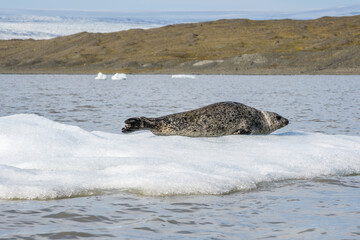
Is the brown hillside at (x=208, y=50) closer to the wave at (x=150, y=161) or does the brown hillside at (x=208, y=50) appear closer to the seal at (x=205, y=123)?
the seal at (x=205, y=123)

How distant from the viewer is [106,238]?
4629 millimetres

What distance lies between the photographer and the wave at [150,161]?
626cm

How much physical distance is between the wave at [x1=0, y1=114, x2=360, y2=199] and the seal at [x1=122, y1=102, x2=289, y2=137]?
27 centimetres

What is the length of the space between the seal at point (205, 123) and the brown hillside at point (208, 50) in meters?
53.8

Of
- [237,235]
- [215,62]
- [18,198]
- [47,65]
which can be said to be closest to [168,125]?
[18,198]

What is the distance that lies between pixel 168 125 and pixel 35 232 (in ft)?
17.1

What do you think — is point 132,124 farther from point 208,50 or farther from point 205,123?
point 208,50

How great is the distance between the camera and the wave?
6262mm

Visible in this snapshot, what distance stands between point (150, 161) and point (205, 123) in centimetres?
269

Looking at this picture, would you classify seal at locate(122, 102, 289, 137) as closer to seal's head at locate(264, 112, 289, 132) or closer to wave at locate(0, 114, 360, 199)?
wave at locate(0, 114, 360, 199)

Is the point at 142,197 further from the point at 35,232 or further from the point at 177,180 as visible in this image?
the point at 35,232

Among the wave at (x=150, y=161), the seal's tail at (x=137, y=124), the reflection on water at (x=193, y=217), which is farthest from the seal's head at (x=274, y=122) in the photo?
the reflection on water at (x=193, y=217)

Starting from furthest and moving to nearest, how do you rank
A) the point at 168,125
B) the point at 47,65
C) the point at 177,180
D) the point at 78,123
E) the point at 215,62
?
the point at 47,65, the point at 215,62, the point at 78,123, the point at 168,125, the point at 177,180

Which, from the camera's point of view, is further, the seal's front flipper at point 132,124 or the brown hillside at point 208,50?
the brown hillside at point 208,50
